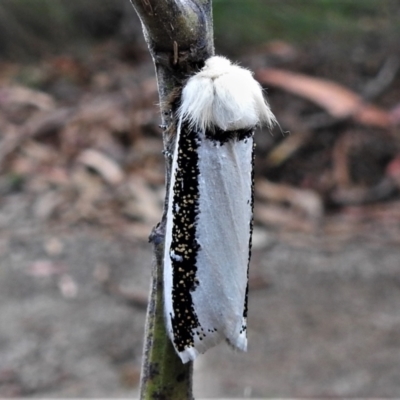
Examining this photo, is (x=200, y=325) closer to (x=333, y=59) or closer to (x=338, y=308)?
(x=338, y=308)

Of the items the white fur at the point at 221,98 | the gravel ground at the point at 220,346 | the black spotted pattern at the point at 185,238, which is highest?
the gravel ground at the point at 220,346

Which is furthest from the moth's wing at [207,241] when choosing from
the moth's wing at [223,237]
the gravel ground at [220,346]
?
the gravel ground at [220,346]

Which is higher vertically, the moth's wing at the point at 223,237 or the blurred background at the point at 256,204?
the blurred background at the point at 256,204

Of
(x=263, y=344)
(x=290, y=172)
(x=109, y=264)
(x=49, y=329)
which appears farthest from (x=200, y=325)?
(x=290, y=172)

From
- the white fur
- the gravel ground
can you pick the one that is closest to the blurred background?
the gravel ground

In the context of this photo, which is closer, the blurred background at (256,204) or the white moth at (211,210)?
the white moth at (211,210)

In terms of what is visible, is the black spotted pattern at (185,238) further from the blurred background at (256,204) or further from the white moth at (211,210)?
the blurred background at (256,204)

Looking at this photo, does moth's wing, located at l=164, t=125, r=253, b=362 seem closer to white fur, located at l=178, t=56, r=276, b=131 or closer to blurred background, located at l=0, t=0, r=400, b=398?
white fur, located at l=178, t=56, r=276, b=131

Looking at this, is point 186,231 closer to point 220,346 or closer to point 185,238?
point 185,238
